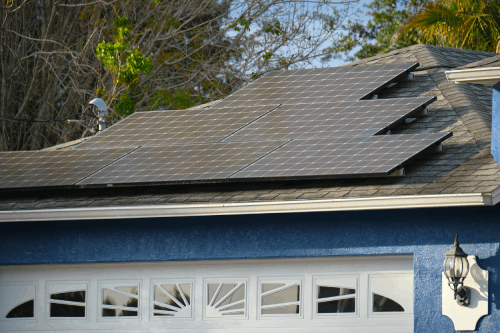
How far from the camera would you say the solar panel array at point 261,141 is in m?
8.27

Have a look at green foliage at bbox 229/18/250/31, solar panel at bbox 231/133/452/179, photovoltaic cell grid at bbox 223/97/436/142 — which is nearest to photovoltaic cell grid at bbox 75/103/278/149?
photovoltaic cell grid at bbox 223/97/436/142

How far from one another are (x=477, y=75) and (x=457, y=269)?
2111 mm

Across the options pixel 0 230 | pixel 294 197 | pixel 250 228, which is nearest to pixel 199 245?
pixel 250 228

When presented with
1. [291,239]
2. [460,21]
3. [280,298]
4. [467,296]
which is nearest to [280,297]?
[280,298]

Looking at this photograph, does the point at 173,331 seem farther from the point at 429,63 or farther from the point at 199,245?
the point at 429,63

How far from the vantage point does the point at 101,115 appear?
11805 mm

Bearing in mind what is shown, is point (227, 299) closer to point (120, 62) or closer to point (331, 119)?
point (331, 119)

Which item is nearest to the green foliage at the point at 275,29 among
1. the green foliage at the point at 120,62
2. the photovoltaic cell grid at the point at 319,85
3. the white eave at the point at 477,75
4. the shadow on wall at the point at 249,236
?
the green foliage at the point at 120,62

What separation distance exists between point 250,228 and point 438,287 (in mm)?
2356

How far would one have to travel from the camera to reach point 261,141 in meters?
9.18

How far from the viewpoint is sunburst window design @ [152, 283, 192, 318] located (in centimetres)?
870

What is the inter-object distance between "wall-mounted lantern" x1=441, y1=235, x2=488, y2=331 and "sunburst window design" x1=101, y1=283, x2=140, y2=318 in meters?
3.96

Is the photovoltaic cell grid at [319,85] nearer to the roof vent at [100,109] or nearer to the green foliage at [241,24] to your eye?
the roof vent at [100,109]

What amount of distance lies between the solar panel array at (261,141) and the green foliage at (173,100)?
6.71 metres
